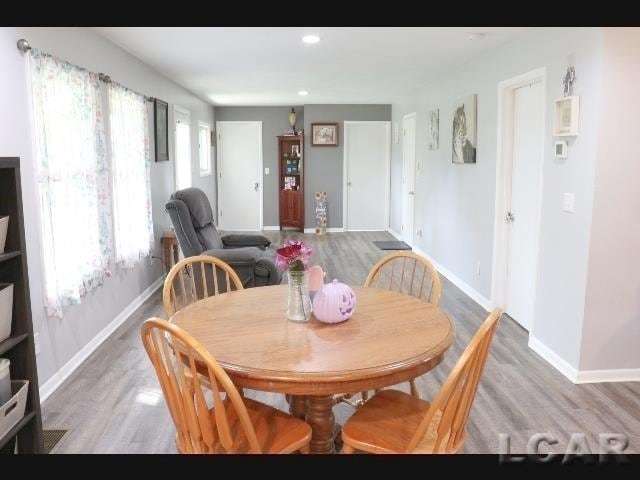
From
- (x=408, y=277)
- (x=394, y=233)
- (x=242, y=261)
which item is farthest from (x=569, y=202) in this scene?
(x=394, y=233)

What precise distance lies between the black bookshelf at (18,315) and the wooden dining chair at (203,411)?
0.77 m

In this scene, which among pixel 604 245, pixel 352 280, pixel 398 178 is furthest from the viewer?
pixel 398 178

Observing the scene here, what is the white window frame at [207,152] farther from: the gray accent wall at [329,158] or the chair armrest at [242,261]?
the chair armrest at [242,261]

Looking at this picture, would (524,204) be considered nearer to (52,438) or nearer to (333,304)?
(333,304)

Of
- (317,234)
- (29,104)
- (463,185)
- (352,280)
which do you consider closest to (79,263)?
(29,104)

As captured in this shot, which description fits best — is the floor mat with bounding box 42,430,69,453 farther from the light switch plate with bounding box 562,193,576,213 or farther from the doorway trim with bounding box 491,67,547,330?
the doorway trim with bounding box 491,67,547,330

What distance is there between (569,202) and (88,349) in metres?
3.23

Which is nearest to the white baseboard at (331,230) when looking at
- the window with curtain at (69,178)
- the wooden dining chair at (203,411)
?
the window with curtain at (69,178)

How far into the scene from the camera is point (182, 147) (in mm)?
6957

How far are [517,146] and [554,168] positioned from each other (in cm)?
85

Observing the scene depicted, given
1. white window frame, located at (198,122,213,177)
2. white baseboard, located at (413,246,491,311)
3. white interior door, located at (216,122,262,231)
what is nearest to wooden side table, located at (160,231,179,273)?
white window frame, located at (198,122,213,177)

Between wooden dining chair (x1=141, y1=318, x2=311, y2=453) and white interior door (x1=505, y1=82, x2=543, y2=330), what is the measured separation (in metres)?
2.66

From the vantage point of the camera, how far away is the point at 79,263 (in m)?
3.41
